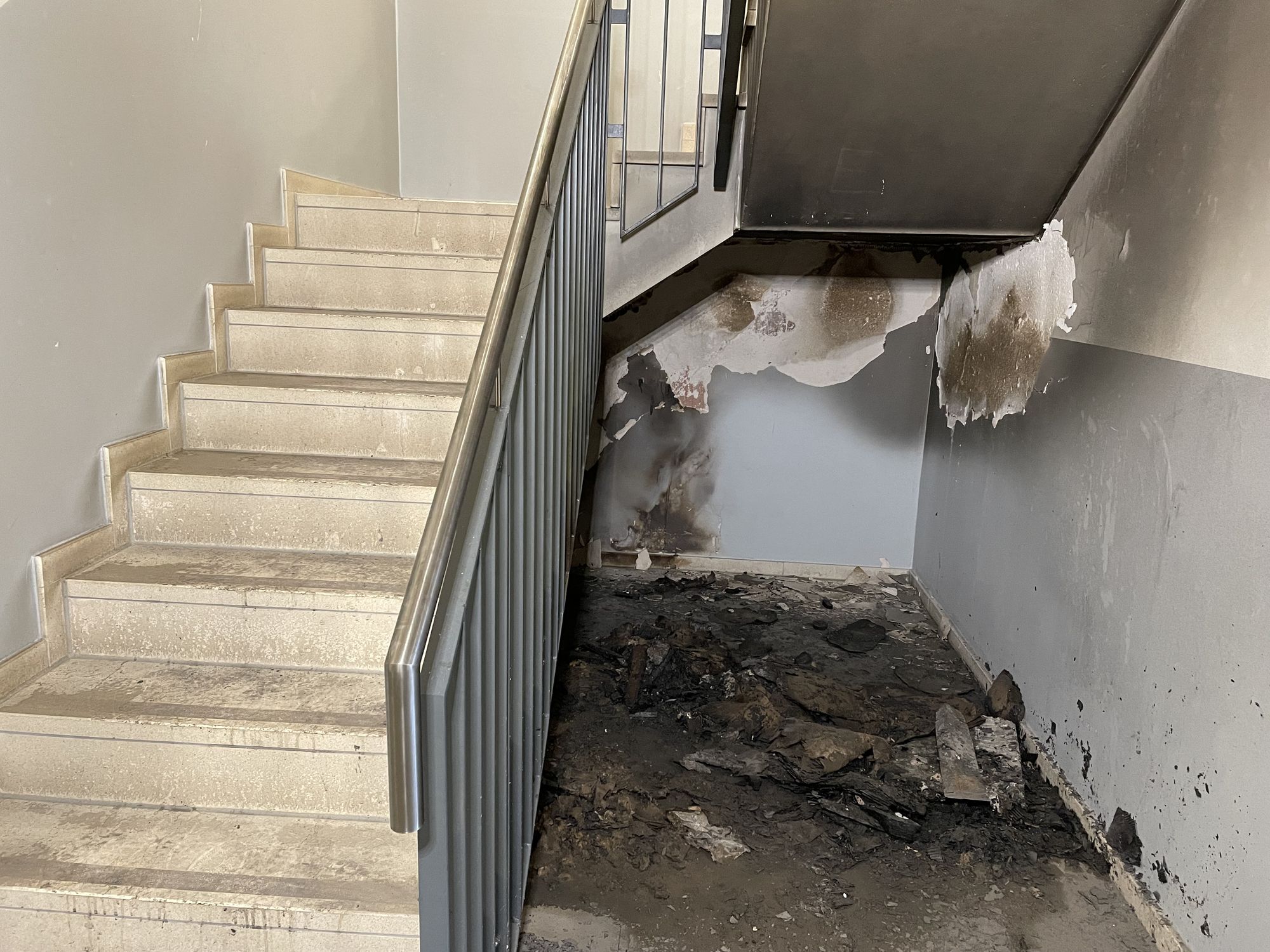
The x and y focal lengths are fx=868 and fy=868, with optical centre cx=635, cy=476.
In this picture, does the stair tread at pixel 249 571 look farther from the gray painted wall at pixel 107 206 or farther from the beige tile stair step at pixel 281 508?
the gray painted wall at pixel 107 206

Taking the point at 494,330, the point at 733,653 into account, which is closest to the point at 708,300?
the point at 733,653

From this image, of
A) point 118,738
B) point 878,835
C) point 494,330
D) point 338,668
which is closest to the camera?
point 494,330

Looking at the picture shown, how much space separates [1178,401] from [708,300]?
10.6ft

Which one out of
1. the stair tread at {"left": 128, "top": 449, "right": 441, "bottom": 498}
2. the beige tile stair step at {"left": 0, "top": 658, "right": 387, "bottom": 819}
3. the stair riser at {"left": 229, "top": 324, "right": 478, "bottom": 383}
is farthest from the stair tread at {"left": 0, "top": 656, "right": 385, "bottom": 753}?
the stair riser at {"left": 229, "top": 324, "right": 478, "bottom": 383}

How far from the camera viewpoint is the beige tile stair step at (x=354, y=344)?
3125 mm

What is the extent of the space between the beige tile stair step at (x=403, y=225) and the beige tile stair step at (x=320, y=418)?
1068 millimetres

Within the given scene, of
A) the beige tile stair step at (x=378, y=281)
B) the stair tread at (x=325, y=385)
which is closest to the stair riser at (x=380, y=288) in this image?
the beige tile stair step at (x=378, y=281)

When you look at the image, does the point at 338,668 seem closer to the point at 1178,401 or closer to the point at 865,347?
the point at 1178,401

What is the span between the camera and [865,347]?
217 inches

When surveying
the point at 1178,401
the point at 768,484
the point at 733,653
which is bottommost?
the point at 733,653

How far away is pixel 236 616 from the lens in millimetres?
2332

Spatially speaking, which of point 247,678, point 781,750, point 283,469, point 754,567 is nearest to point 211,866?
point 247,678

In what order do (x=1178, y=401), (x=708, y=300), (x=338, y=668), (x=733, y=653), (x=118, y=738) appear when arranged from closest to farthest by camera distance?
(x=118, y=738) → (x=338, y=668) → (x=1178, y=401) → (x=733, y=653) → (x=708, y=300)

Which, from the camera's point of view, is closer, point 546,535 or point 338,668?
point 546,535
